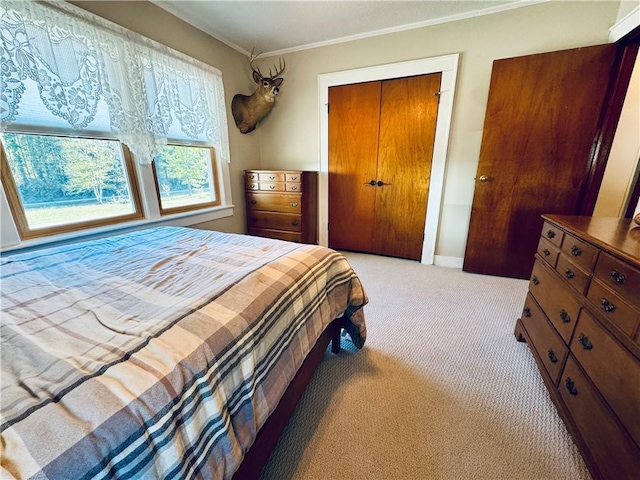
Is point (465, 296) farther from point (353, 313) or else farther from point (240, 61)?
point (240, 61)

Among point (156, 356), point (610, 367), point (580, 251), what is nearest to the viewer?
point (156, 356)

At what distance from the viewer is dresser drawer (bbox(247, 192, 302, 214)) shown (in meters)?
3.07

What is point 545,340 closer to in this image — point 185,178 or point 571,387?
point 571,387

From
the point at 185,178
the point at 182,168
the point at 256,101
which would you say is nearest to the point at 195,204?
the point at 185,178

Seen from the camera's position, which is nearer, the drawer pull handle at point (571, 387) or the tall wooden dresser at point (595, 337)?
the tall wooden dresser at point (595, 337)

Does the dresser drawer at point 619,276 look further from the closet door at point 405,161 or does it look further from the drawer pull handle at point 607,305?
the closet door at point 405,161

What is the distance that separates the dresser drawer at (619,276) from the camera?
85cm

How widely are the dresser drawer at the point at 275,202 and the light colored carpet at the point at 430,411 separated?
1574 millimetres

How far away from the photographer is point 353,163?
3.19 meters

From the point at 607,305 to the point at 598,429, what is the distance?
1.46 ft

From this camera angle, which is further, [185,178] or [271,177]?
[271,177]

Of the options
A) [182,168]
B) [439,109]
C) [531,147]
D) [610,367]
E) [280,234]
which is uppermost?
[439,109]

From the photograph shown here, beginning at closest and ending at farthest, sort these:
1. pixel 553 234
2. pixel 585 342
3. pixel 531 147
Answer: pixel 585 342
pixel 553 234
pixel 531 147

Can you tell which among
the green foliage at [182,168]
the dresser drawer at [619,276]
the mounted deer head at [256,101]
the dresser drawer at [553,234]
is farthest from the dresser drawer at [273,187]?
the dresser drawer at [619,276]
